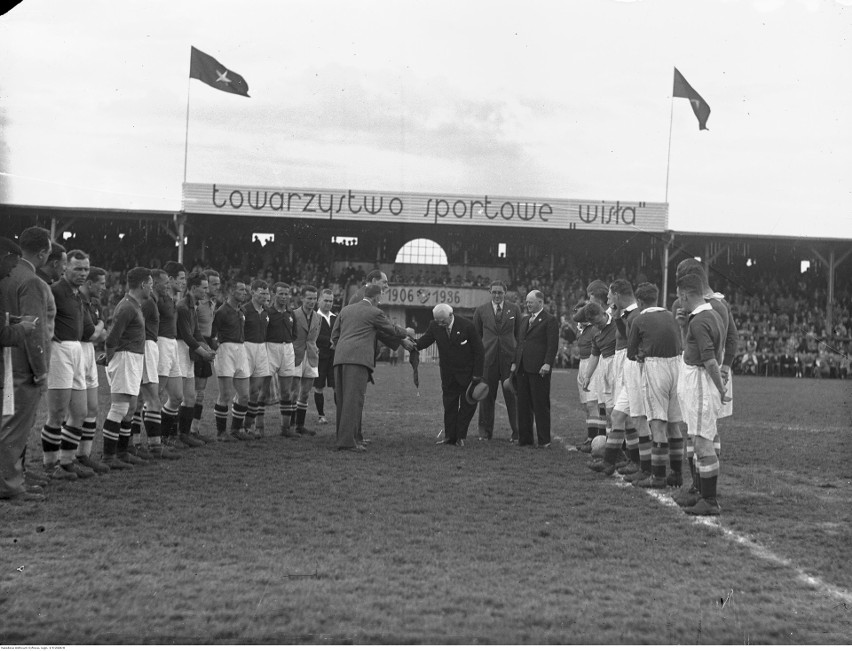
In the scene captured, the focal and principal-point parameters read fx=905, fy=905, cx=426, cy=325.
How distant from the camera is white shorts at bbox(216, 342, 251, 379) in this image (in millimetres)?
11148

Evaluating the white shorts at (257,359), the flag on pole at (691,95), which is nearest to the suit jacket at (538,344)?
the white shorts at (257,359)

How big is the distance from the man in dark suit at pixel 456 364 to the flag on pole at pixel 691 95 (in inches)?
617

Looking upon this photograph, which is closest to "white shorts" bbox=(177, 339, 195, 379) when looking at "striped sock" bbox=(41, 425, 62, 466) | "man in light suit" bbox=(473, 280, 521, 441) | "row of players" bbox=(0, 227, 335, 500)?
"row of players" bbox=(0, 227, 335, 500)

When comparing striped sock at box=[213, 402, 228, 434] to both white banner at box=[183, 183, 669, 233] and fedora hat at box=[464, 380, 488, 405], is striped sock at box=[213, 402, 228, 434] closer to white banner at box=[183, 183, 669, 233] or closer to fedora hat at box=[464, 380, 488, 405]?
fedora hat at box=[464, 380, 488, 405]

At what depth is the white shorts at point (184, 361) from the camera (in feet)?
33.5

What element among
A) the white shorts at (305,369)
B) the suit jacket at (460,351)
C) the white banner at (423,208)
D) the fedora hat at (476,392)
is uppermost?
the white banner at (423,208)

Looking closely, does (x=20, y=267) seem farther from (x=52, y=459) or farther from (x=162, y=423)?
(x=162, y=423)

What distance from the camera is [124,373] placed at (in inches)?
347

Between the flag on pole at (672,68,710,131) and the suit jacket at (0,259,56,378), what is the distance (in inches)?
823

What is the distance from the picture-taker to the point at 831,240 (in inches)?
1393

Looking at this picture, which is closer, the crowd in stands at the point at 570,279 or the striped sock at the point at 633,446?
the striped sock at the point at 633,446

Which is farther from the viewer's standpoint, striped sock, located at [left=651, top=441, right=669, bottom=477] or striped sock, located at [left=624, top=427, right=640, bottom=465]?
striped sock, located at [left=624, top=427, right=640, bottom=465]

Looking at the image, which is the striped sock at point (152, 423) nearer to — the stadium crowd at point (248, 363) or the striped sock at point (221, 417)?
the stadium crowd at point (248, 363)

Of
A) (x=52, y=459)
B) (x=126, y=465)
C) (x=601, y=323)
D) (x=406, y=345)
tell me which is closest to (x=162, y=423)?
(x=126, y=465)
